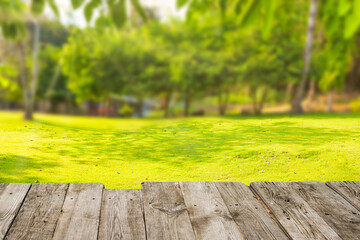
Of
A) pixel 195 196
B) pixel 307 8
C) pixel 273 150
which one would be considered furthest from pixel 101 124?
pixel 307 8

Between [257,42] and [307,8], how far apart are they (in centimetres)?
31

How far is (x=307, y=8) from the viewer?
1.74 meters

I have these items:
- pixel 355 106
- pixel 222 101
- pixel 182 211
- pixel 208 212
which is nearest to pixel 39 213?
pixel 182 211

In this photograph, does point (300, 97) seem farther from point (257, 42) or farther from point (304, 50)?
point (257, 42)

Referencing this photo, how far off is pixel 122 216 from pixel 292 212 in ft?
2.26

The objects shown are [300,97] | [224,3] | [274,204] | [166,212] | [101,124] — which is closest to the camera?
[166,212]

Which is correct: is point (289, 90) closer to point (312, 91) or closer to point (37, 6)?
point (312, 91)

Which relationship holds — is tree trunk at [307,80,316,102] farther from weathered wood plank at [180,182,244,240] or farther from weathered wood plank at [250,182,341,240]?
weathered wood plank at [180,182,244,240]

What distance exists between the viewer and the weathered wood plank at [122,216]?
1.11 meters

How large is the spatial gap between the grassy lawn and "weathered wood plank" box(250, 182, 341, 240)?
13 cm

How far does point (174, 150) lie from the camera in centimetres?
165

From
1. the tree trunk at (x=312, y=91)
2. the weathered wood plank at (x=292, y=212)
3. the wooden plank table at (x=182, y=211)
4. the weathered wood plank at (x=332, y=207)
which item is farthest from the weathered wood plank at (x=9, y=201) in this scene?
the tree trunk at (x=312, y=91)

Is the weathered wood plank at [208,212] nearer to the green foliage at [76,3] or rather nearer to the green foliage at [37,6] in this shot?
the green foliage at [76,3]

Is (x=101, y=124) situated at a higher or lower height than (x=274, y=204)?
higher
